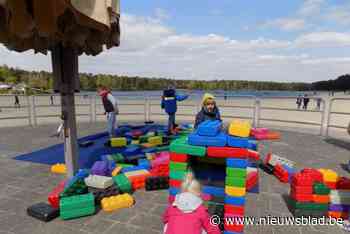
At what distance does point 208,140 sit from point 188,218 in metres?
0.87

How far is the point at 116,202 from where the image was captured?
307cm

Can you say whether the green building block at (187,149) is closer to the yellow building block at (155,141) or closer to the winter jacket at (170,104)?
the yellow building block at (155,141)

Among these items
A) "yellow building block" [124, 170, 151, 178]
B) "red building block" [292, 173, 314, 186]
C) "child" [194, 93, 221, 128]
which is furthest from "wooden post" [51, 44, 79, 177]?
"red building block" [292, 173, 314, 186]

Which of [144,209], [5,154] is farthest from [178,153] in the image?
[5,154]

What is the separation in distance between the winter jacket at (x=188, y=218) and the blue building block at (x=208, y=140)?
68 cm

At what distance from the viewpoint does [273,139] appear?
7.12 metres

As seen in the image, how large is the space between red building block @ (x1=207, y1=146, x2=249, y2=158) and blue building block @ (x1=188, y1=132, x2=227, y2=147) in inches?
2.1

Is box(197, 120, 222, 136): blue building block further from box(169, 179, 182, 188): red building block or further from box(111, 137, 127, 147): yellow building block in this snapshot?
box(111, 137, 127, 147): yellow building block

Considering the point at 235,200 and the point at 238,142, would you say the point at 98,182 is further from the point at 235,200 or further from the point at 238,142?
the point at 238,142

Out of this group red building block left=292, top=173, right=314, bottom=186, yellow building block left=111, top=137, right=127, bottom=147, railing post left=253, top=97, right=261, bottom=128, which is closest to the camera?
red building block left=292, top=173, right=314, bottom=186

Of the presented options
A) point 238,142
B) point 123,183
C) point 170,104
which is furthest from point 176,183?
point 170,104

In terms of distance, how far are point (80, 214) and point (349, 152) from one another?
6504 mm

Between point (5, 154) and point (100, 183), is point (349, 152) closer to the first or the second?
point (100, 183)

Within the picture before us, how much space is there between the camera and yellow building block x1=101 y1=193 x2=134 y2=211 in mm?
3027
